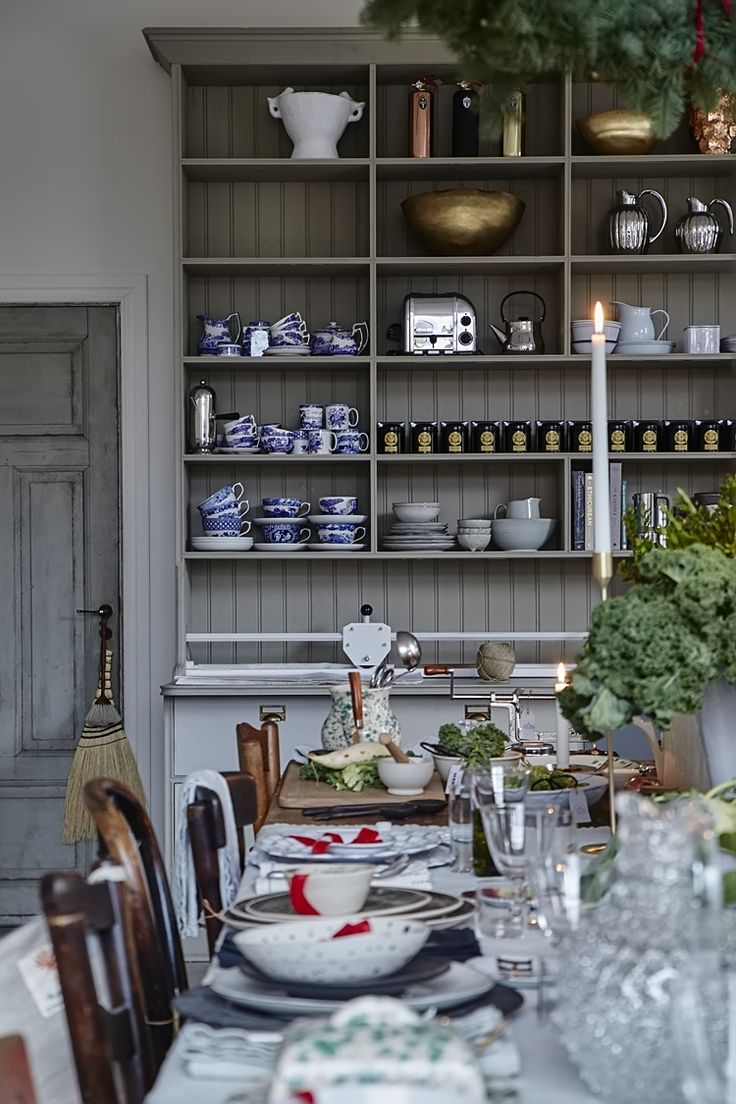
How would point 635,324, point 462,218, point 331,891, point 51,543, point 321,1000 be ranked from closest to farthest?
1. point 321,1000
2. point 331,891
3. point 462,218
4. point 635,324
5. point 51,543

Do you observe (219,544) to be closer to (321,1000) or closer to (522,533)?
(522,533)

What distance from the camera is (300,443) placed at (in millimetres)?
4031

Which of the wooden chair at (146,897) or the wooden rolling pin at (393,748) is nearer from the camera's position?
the wooden chair at (146,897)

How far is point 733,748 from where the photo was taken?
4.88 ft

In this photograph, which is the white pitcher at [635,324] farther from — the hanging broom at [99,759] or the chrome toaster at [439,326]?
the hanging broom at [99,759]

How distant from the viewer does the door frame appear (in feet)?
14.0

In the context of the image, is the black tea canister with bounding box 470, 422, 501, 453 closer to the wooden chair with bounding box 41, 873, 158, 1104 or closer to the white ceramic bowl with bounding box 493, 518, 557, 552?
the white ceramic bowl with bounding box 493, 518, 557, 552

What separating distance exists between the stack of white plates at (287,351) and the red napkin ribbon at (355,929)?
3.03m

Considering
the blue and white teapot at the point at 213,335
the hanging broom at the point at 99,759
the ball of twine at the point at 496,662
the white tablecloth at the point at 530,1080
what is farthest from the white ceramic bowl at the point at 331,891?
the blue and white teapot at the point at 213,335

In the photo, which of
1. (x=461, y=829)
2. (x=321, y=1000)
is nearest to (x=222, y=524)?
(x=461, y=829)

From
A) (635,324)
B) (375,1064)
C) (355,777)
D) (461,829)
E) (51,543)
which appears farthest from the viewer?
(51,543)

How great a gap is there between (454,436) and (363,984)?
10.0 ft

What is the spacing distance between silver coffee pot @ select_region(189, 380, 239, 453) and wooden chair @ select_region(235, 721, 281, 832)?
151 centimetres

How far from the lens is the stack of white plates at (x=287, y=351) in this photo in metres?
4.03
